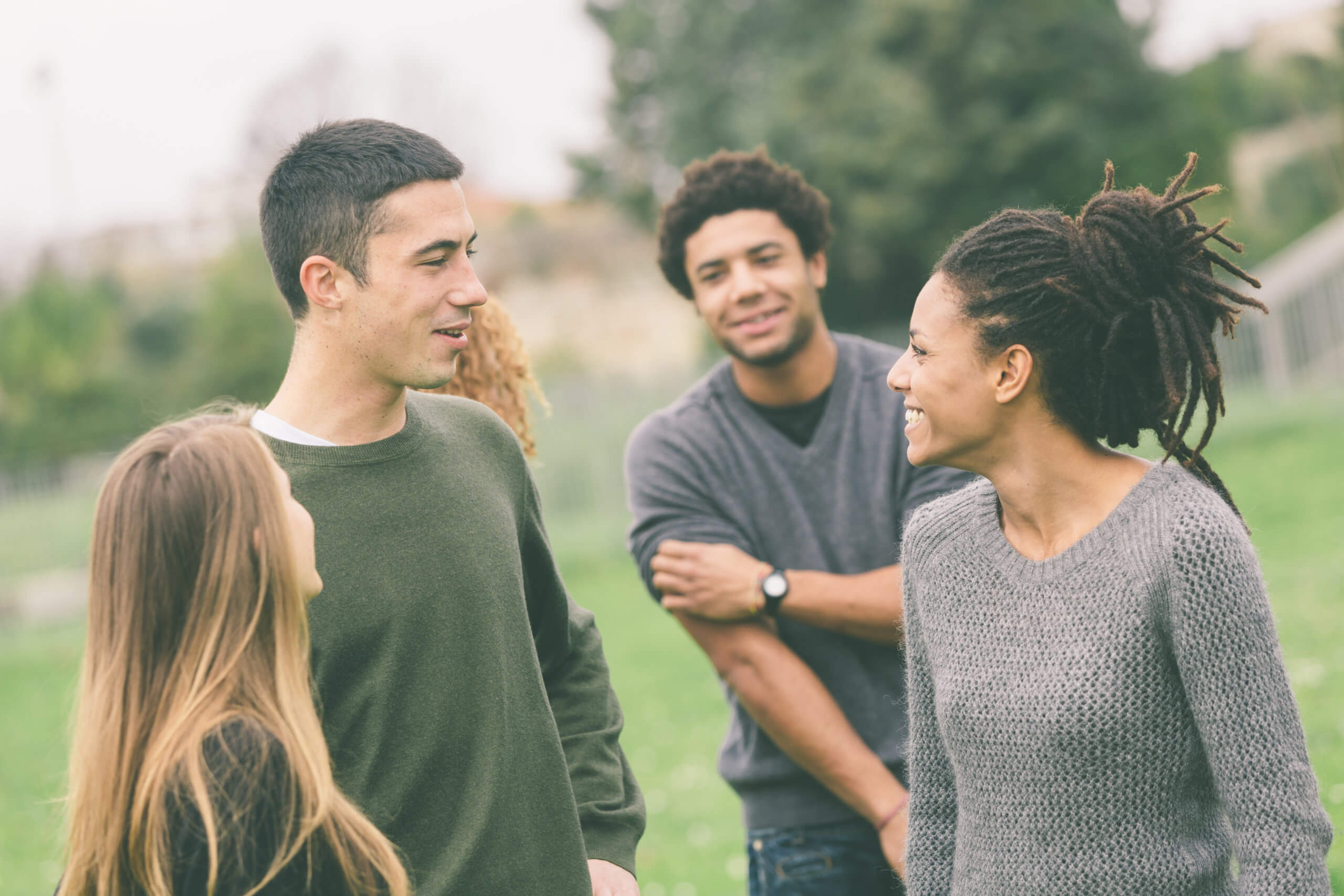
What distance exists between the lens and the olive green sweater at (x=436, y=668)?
2348mm

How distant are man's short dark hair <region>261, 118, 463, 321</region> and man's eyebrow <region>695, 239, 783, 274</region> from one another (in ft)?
3.88

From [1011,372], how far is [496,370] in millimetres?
1530

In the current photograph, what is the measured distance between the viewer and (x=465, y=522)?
2551 mm

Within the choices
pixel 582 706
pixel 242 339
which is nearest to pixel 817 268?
pixel 582 706

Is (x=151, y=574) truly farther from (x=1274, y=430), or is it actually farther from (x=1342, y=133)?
(x=1342, y=133)

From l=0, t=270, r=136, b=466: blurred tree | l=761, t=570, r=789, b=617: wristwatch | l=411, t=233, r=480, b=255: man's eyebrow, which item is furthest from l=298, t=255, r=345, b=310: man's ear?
l=0, t=270, r=136, b=466: blurred tree

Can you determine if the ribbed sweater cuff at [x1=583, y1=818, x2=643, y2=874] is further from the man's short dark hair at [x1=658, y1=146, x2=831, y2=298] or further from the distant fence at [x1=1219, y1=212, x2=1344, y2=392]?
the distant fence at [x1=1219, y1=212, x2=1344, y2=392]

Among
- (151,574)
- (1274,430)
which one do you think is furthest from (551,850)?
(1274,430)

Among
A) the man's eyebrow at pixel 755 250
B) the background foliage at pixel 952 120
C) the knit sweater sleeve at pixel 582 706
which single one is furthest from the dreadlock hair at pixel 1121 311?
the background foliage at pixel 952 120

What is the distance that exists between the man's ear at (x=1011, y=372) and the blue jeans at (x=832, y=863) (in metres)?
1.48

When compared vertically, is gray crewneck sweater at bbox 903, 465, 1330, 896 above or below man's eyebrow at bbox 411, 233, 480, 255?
below

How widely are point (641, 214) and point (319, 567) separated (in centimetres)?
3479

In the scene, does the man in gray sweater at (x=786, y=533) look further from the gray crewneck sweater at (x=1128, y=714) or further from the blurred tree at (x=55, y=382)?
the blurred tree at (x=55, y=382)

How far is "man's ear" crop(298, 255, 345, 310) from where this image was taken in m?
2.55
